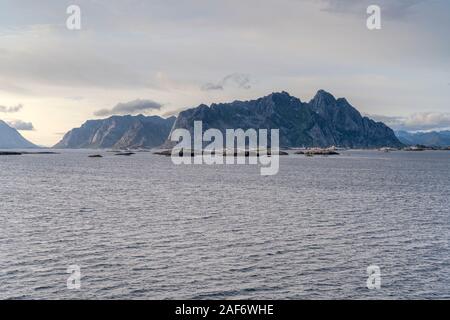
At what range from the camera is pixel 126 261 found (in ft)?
120

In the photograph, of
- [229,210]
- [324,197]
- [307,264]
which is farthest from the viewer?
[324,197]

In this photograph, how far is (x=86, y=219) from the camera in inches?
2274

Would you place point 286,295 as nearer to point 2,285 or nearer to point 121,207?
point 2,285

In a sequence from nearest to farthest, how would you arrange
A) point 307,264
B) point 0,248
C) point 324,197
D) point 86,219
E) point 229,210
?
point 307,264, point 0,248, point 86,219, point 229,210, point 324,197

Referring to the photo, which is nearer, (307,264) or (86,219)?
(307,264)

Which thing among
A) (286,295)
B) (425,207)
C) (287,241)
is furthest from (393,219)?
(286,295)

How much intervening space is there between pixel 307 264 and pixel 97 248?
1931cm

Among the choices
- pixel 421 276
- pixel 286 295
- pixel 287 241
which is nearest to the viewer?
pixel 286 295

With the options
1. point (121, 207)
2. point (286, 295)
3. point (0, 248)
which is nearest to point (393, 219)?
point (286, 295)

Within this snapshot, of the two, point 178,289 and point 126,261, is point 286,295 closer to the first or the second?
point 178,289

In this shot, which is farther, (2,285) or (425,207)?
(425,207)

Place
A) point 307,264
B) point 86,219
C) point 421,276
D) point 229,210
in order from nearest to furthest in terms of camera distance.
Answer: point 421,276 → point 307,264 → point 86,219 → point 229,210

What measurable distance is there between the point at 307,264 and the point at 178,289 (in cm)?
1159

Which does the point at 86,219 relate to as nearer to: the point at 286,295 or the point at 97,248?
the point at 97,248
